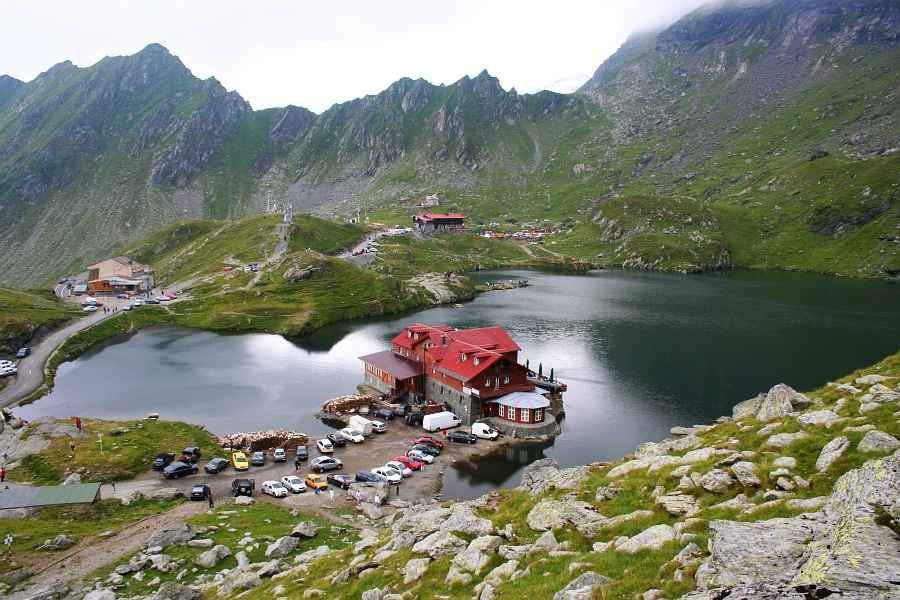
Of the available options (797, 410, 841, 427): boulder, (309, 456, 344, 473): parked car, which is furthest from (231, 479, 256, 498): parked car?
(797, 410, 841, 427): boulder

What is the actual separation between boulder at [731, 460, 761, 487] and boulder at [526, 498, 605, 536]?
5672mm

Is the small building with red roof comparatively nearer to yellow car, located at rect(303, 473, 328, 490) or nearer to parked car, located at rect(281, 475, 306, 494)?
yellow car, located at rect(303, 473, 328, 490)

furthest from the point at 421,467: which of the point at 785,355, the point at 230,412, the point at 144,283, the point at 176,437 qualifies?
the point at 144,283

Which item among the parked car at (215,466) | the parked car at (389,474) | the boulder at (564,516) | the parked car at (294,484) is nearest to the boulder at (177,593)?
the boulder at (564,516)

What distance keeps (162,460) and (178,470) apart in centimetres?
362

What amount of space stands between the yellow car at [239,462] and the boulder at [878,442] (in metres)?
54.8

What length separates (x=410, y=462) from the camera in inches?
2405

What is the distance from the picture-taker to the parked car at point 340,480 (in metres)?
55.4

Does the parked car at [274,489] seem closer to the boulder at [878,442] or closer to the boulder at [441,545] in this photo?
the boulder at [441,545]

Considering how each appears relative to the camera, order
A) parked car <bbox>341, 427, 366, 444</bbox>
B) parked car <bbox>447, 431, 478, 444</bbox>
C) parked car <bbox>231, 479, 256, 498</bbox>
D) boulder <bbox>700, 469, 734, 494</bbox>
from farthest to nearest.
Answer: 1. parked car <bbox>447, 431, 478, 444</bbox>
2. parked car <bbox>341, 427, 366, 444</bbox>
3. parked car <bbox>231, 479, 256, 498</bbox>
4. boulder <bbox>700, 469, 734, 494</bbox>

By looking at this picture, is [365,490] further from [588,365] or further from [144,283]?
[144,283]

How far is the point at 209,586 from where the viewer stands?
3212 cm

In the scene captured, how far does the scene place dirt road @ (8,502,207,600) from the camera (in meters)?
34.4

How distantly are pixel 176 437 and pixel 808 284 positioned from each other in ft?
636
